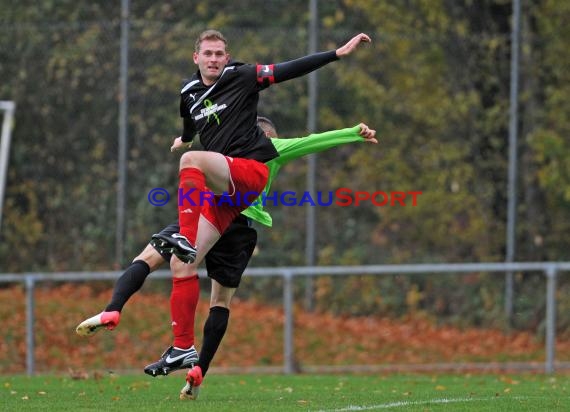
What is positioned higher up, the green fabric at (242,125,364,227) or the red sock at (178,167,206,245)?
the green fabric at (242,125,364,227)

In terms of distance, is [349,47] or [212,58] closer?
[349,47]

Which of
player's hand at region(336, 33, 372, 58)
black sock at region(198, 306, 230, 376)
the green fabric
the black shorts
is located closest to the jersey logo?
the green fabric

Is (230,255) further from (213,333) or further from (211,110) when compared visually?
(211,110)

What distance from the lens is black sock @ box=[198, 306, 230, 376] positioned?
8.67 m

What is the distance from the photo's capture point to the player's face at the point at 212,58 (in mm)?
8523

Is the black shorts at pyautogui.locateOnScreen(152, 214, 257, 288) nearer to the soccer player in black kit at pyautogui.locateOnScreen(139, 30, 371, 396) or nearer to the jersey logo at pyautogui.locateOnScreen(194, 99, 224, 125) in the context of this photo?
the soccer player in black kit at pyautogui.locateOnScreen(139, 30, 371, 396)

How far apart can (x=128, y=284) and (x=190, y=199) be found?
2.27 ft

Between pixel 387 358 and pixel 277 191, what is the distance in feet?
10.1

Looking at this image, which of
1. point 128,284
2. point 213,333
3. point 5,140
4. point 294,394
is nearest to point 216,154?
point 128,284

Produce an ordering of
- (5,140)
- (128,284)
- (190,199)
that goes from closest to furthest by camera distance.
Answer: (190,199)
(128,284)
(5,140)

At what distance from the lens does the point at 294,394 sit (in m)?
9.30

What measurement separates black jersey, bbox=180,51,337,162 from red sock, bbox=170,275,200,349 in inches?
35.2

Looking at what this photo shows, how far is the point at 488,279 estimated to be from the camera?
14562 mm

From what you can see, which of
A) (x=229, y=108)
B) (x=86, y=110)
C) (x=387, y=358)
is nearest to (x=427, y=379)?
(x=387, y=358)
